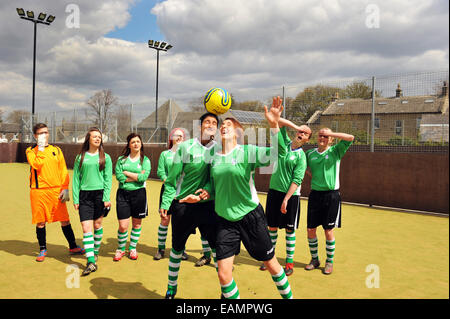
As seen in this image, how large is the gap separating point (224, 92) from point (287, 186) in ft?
6.10

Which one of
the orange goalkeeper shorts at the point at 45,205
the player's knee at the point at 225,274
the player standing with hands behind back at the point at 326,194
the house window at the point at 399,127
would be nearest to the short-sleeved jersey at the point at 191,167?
the player's knee at the point at 225,274

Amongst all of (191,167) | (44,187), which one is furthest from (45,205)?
(191,167)

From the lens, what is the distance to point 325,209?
17.2 ft

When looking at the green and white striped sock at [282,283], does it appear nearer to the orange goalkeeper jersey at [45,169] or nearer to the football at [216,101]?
the football at [216,101]

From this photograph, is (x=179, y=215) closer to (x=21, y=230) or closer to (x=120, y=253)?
(x=120, y=253)

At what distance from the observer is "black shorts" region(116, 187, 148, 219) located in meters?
5.68

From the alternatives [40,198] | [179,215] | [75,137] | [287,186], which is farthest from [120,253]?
[75,137]

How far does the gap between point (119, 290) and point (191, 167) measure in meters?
1.92

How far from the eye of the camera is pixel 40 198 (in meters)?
5.56

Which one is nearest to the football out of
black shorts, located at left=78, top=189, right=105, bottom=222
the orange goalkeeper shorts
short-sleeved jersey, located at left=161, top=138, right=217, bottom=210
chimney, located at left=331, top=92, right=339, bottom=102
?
short-sleeved jersey, located at left=161, top=138, right=217, bottom=210

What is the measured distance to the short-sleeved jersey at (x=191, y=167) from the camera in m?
3.86

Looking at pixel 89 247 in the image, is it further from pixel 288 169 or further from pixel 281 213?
pixel 288 169

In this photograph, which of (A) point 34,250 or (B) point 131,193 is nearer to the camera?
(B) point 131,193

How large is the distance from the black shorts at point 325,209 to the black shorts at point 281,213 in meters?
0.25
